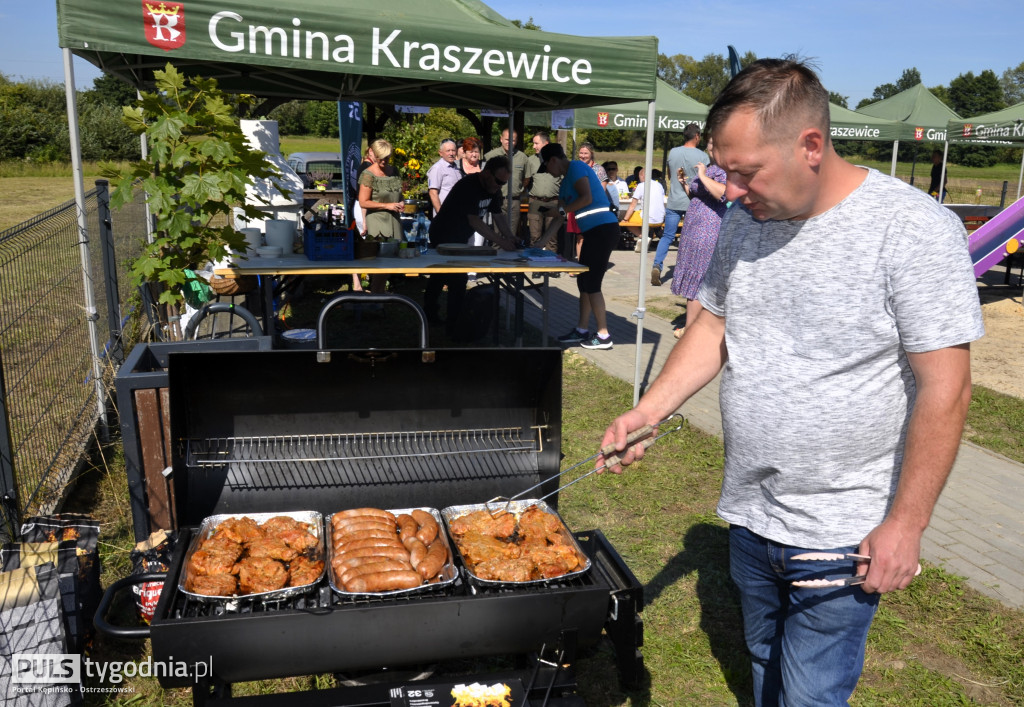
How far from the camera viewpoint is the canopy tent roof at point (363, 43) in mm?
4738

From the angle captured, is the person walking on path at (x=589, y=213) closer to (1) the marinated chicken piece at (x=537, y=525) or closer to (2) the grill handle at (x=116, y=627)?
(1) the marinated chicken piece at (x=537, y=525)

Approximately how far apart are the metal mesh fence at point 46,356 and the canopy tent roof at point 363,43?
1222mm

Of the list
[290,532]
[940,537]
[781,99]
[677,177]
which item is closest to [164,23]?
[290,532]

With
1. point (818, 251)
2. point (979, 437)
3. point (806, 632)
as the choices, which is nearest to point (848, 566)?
point (806, 632)

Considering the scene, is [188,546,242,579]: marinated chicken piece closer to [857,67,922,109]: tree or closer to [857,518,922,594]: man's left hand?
[857,518,922,594]: man's left hand

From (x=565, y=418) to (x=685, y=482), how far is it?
55.5 inches

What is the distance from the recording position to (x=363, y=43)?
530 centimetres

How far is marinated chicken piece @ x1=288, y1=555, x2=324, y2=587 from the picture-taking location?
251 cm

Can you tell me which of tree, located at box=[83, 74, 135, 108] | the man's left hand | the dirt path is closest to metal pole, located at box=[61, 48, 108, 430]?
the man's left hand

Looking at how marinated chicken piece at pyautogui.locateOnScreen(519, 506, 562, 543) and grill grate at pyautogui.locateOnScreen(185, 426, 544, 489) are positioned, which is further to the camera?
grill grate at pyautogui.locateOnScreen(185, 426, 544, 489)

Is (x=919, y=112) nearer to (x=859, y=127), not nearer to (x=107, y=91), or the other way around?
(x=859, y=127)

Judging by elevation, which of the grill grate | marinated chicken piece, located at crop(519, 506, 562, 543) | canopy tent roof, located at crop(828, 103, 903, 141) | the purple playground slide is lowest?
marinated chicken piece, located at crop(519, 506, 562, 543)

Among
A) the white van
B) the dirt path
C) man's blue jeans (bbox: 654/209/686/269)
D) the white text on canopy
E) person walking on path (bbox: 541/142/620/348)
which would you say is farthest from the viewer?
the white van

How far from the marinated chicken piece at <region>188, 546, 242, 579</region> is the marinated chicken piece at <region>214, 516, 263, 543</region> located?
0.10m
